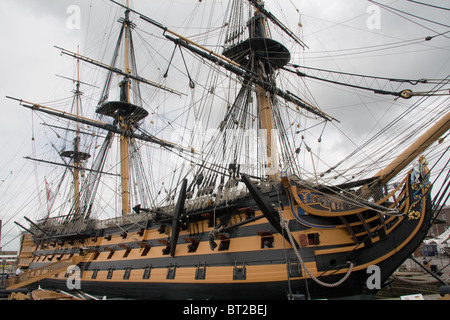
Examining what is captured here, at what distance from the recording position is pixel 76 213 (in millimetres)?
26156

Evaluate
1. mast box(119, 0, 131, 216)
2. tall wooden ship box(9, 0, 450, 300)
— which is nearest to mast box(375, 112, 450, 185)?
tall wooden ship box(9, 0, 450, 300)

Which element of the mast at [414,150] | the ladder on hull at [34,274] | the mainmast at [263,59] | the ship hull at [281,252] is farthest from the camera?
the ladder on hull at [34,274]

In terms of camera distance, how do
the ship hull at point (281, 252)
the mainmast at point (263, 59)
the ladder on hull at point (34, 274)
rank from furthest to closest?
1. the ladder on hull at point (34, 274)
2. the mainmast at point (263, 59)
3. the ship hull at point (281, 252)

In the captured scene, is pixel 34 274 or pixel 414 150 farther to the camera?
pixel 34 274

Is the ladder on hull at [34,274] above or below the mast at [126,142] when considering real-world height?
below

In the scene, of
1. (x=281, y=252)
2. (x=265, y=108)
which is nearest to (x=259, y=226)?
(x=281, y=252)

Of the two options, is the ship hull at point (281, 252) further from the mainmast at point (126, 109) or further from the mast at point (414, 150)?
the mainmast at point (126, 109)

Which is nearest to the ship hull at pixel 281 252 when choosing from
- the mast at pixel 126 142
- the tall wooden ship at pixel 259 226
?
the tall wooden ship at pixel 259 226

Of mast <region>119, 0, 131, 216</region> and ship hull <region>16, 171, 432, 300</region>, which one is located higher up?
mast <region>119, 0, 131, 216</region>

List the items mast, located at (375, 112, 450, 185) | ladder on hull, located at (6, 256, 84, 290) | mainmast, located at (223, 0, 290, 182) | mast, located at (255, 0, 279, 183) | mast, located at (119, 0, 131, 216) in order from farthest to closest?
mast, located at (119, 0, 131, 216), ladder on hull, located at (6, 256, 84, 290), mainmast, located at (223, 0, 290, 182), mast, located at (255, 0, 279, 183), mast, located at (375, 112, 450, 185)

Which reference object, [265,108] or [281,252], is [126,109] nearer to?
[265,108]

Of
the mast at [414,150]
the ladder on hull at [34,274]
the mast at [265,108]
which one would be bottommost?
the ladder on hull at [34,274]

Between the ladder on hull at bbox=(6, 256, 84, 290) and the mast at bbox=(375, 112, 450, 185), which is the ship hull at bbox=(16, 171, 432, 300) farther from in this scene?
the ladder on hull at bbox=(6, 256, 84, 290)
